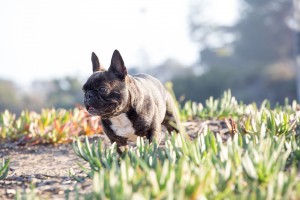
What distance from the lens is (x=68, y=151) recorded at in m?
7.87

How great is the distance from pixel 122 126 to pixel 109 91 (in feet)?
1.52

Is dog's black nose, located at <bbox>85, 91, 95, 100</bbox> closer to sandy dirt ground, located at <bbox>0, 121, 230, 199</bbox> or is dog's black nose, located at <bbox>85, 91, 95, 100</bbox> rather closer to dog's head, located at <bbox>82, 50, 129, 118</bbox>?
dog's head, located at <bbox>82, 50, 129, 118</bbox>

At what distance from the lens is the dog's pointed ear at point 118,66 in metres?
5.37

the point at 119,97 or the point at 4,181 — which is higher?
the point at 119,97

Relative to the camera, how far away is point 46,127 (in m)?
8.57

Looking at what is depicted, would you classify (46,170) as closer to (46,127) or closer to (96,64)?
(96,64)

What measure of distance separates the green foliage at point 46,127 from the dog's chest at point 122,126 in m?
3.03

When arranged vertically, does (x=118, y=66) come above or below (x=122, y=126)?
above

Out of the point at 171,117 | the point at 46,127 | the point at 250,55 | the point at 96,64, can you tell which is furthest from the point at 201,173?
the point at 250,55

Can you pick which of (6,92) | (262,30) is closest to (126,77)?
(6,92)

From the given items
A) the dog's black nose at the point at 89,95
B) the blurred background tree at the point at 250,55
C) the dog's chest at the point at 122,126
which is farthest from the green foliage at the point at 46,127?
the blurred background tree at the point at 250,55

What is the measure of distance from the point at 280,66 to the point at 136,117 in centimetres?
4102

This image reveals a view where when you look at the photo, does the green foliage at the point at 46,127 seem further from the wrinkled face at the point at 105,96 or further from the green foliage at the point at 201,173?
the wrinkled face at the point at 105,96

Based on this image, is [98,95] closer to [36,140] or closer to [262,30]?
[36,140]
